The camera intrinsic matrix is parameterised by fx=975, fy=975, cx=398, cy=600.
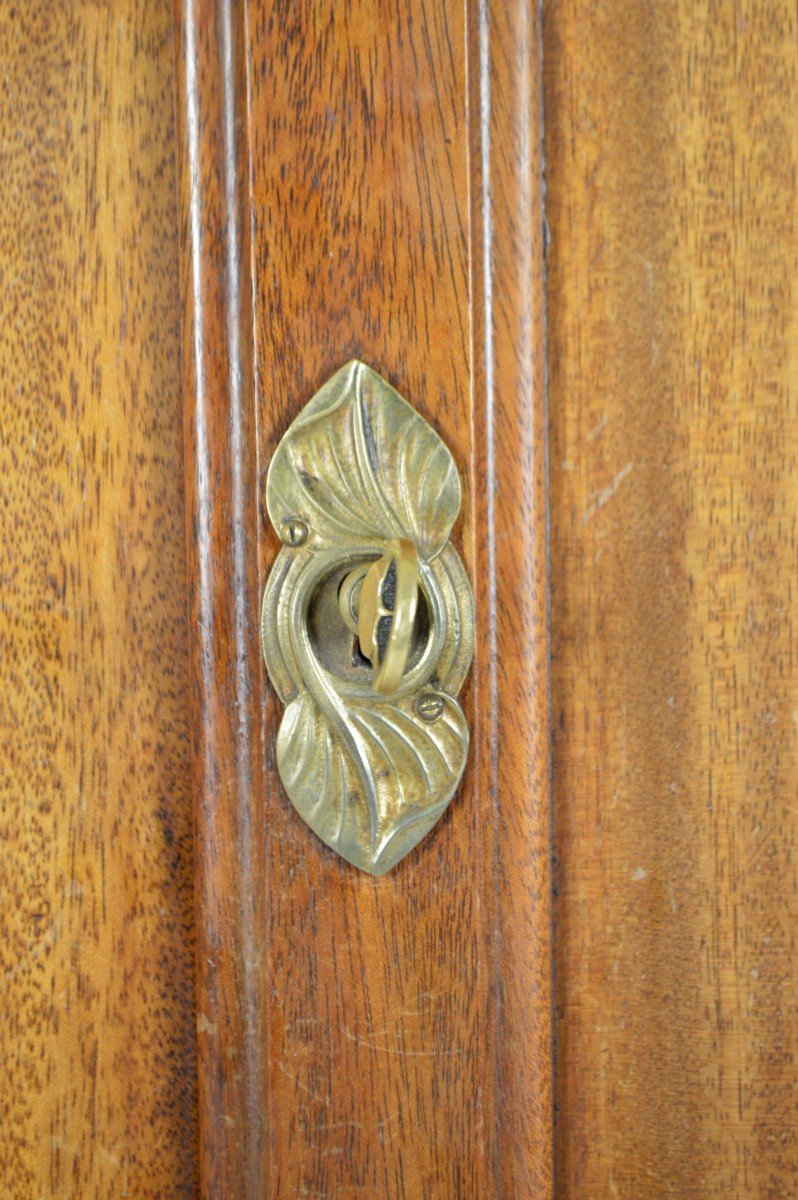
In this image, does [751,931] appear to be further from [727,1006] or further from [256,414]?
[256,414]

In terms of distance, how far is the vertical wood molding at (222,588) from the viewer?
0.33 metres

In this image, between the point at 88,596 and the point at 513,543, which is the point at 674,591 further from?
the point at 88,596

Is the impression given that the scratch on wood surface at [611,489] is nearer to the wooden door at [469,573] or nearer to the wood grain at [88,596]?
the wooden door at [469,573]

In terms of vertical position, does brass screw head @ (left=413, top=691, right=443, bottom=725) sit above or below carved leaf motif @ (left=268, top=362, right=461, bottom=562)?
below

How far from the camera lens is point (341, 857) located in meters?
0.34

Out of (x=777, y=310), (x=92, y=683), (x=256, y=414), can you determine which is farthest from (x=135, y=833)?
(x=777, y=310)

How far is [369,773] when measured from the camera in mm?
327

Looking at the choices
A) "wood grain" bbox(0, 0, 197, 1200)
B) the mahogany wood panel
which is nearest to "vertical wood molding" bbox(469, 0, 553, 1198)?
the mahogany wood panel

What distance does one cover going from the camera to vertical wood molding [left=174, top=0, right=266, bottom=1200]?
0.33m

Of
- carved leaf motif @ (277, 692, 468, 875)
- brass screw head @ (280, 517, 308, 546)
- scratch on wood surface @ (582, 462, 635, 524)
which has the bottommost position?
carved leaf motif @ (277, 692, 468, 875)

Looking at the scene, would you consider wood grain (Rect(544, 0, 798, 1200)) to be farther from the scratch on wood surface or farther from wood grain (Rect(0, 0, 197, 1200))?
wood grain (Rect(0, 0, 197, 1200))

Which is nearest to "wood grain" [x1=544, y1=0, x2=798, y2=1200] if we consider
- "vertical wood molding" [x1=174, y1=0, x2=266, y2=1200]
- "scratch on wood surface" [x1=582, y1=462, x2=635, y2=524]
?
"scratch on wood surface" [x1=582, y1=462, x2=635, y2=524]

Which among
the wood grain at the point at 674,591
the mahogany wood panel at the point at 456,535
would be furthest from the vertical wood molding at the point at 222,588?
the wood grain at the point at 674,591

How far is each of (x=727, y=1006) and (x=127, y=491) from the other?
30 cm
